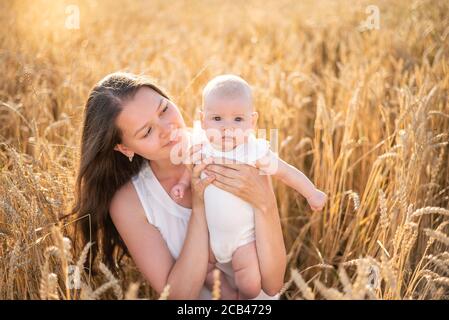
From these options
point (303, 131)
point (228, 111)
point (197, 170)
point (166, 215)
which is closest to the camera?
point (228, 111)

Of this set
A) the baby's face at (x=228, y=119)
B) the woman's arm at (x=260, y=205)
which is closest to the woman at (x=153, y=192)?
the woman's arm at (x=260, y=205)

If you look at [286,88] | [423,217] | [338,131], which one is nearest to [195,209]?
[423,217]

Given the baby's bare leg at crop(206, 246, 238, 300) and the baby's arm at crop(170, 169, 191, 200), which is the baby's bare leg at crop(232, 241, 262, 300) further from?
the baby's arm at crop(170, 169, 191, 200)

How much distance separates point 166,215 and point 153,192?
0.11 meters

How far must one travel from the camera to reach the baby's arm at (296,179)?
1.81 metres

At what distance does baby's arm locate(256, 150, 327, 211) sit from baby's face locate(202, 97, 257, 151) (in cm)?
14

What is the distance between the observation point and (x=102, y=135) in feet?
6.46

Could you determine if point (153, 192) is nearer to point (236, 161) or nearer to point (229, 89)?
point (236, 161)

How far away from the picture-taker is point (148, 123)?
193cm

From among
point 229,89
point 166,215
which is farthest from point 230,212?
point 229,89

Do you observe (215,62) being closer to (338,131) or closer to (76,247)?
(338,131)

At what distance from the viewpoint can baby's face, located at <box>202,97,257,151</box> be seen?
70.4 inches

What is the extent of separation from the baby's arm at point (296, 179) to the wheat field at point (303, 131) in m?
0.23

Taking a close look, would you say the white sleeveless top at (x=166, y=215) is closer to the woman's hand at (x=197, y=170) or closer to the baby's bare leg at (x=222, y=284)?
the baby's bare leg at (x=222, y=284)
